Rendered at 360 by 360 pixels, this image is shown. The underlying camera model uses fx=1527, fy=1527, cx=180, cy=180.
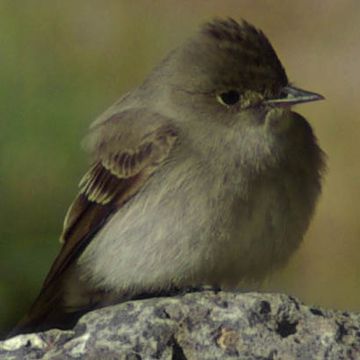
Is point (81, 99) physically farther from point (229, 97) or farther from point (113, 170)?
point (229, 97)

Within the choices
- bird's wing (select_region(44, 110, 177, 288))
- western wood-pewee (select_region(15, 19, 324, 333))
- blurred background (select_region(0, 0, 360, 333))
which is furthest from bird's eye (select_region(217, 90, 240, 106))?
blurred background (select_region(0, 0, 360, 333))

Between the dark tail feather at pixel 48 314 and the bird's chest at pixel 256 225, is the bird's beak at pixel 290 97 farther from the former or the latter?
the dark tail feather at pixel 48 314

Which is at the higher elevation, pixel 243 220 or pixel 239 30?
pixel 239 30

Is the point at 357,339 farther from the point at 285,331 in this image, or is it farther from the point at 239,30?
the point at 239,30

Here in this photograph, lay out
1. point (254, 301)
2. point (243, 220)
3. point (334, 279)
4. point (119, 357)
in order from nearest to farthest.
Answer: point (119, 357) → point (254, 301) → point (243, 220) → point (334, 279)

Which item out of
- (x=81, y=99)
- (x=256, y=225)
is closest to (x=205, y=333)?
(x=256, y=225)

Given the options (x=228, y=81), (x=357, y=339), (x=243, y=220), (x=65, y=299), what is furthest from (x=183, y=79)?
(x=357, y=339)

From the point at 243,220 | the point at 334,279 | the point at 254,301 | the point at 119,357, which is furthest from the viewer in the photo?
the point at 334,279
